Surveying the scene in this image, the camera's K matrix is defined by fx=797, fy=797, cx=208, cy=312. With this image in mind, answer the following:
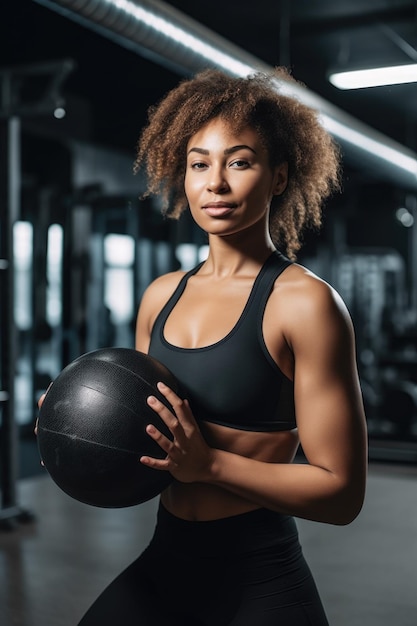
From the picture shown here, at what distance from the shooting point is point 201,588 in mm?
1320

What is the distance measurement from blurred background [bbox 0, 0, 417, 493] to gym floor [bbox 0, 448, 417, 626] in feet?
1.57

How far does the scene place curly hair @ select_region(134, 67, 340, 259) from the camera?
54.7 inches

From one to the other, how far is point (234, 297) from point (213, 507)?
0.36 metres

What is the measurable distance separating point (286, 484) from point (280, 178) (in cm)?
55

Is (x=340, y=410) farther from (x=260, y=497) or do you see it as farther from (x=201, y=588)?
(x=201, y=588)

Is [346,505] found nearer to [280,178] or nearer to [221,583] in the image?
[221,583]

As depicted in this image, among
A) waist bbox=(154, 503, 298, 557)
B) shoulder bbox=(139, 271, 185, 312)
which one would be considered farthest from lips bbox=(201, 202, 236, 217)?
waist bbox=(154, 503, 298, 557)

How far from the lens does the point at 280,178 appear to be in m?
1.43

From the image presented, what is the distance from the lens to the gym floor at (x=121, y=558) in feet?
10.0

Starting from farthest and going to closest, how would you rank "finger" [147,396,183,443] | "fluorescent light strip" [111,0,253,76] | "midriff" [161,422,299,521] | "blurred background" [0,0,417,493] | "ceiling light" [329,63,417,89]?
"ceiling light" [329,63,417,89] < "blurred background" [0,0,417,493] < "fluorescent light strip" [111,0,253,76] < "midriff" [161,422,299,521] < "finger" [147,396,183,443]

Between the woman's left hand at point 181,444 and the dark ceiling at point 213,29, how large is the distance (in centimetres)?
453

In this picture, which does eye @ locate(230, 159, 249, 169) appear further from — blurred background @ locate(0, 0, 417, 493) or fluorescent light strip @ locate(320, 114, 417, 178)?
fluorescent light strip @ locate(320, 114, 417, 178)

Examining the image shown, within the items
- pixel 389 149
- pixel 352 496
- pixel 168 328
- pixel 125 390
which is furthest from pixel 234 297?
pixel 389 149

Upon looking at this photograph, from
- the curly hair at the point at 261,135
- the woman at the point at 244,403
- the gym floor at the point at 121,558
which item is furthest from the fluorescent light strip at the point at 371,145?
the woman at the point at 244,403
